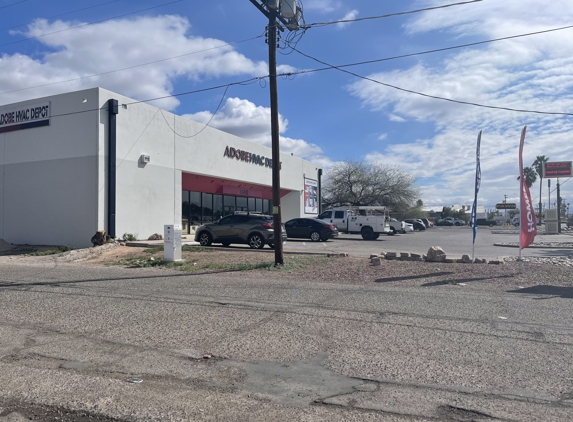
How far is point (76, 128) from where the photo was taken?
22984 millimetres

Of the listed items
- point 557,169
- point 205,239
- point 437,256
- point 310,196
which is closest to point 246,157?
point 310,196

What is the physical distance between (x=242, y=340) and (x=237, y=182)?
28.2 meters

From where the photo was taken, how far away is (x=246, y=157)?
114 feet

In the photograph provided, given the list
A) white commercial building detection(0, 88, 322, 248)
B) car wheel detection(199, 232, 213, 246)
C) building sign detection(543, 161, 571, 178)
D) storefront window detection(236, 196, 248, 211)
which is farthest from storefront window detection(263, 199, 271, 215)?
building sign detection(543, 161, 571, 178)

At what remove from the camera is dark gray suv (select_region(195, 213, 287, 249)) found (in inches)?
832

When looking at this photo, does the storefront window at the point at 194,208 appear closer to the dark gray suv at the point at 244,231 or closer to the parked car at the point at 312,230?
the parked car at the point at 312,230

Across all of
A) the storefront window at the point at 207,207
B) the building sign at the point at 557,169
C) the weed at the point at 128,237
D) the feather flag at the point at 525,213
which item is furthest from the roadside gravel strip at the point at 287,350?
the building sign at the point at 557,169

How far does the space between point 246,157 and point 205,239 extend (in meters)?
13.5

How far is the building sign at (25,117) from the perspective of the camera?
2406cm

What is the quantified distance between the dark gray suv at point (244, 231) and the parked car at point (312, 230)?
619 cm

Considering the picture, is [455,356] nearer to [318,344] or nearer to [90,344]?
[318,344]

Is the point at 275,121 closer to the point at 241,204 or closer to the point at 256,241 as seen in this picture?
the point at 256,241

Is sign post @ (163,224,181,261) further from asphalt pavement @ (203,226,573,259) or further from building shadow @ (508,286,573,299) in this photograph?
building shadow @ (508,286,573,299)

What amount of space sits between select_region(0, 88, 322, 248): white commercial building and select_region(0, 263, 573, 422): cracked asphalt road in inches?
497
